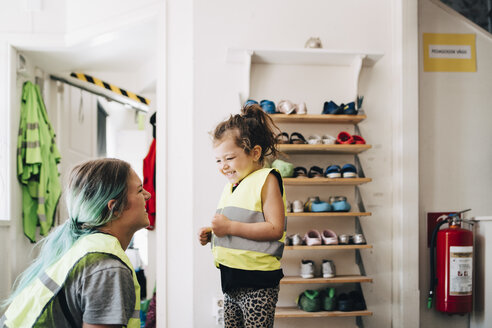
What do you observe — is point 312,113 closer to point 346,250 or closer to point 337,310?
point 346,250

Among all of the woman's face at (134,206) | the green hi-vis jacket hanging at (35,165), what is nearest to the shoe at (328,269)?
the woman's face at (134,206)

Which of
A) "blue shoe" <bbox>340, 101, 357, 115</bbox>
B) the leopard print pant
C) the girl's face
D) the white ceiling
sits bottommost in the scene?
the leopard print pant

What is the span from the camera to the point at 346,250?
9.41 ft

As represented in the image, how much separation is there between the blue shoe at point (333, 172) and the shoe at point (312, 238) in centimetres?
34

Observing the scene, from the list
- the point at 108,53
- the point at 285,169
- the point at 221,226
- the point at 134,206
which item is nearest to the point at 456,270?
the point at 285,169

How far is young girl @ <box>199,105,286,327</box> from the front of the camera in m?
1.67

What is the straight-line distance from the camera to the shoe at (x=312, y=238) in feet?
8.61

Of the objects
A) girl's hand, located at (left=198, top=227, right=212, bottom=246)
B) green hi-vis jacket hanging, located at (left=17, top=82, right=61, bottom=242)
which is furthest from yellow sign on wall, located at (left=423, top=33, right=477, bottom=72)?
green hi-vis jacket hanging, located at (left=17, top=82, right=61, bottom=242)

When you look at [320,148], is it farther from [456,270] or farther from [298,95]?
[456,270]

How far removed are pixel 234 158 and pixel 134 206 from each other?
2.03 feet

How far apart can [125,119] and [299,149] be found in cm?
539

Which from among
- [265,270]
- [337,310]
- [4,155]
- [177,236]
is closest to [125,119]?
[4,155]

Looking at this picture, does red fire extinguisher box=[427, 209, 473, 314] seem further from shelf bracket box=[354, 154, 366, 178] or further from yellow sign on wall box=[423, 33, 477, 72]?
yellow sign on wall box=[423, 33, 477, 72]

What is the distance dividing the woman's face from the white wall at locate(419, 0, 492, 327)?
228 centimetres
